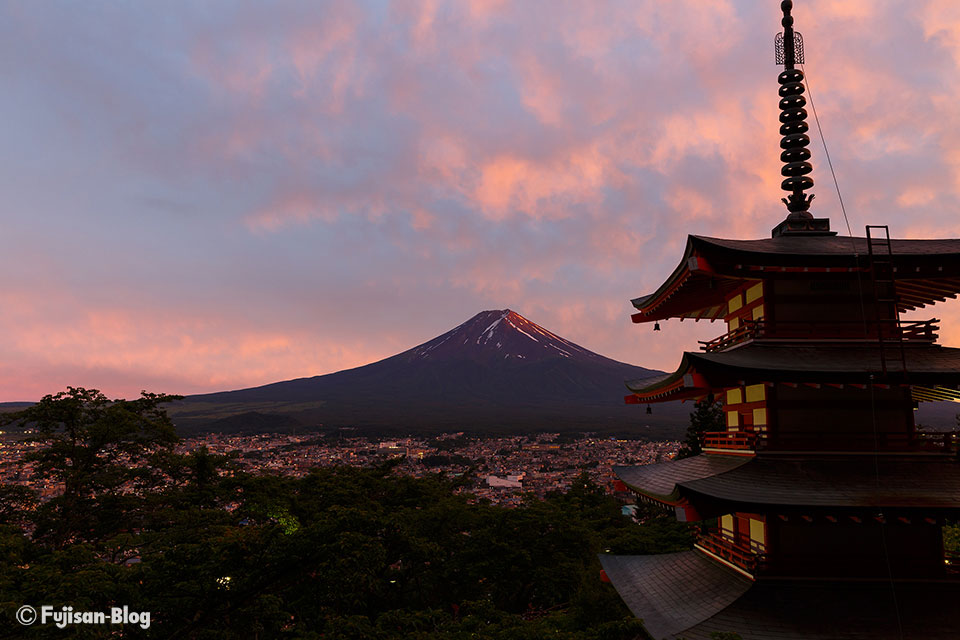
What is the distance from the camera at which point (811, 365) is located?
11.5 meters

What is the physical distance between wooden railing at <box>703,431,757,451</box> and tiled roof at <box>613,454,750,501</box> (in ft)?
0.86

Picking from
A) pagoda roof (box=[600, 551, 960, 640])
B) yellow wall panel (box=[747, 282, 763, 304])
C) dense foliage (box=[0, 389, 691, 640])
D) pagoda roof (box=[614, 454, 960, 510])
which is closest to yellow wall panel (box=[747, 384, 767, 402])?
pagoda roof (box=[614, 454, 960, 510])

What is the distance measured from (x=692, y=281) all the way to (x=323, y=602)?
1426 centimetres

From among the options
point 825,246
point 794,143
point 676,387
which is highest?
point 794,143

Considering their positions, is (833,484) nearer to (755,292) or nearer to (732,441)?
(732,441)

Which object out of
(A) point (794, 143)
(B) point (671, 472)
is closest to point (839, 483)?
(B) point (671, 472)

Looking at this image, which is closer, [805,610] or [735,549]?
[805,610]

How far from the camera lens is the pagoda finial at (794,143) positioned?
14.4 metres

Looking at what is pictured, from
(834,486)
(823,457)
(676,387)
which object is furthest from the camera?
(676,387)

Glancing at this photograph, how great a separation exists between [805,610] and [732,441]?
3.88m

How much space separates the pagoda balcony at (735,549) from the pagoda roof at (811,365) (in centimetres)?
382

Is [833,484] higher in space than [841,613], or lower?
higher

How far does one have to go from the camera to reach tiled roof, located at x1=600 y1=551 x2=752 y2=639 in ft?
37.7

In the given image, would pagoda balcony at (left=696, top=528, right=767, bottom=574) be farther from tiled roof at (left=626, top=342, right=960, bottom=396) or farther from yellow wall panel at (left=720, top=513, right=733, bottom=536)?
tiled roof at (left=626, top=342, right=960, bottom=396)
